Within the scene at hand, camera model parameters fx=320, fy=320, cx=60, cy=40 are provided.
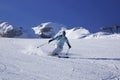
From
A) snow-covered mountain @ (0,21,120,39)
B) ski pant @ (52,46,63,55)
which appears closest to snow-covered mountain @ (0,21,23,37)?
snow-covered mountain @ (0,21,120,39)

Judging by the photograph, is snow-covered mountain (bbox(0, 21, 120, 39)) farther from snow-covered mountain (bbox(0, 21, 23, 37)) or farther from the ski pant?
the ski pant

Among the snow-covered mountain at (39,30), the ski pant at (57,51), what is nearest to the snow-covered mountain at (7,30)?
the snow-covered mountain at (39,30)

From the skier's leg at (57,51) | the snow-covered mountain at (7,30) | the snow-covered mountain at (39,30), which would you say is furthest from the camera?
the snow-covered mountain at (7,30)

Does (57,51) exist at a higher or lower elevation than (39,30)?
lower

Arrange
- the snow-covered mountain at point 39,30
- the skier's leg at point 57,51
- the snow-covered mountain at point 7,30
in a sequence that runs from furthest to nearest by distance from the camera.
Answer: the snow-covered mountain at point 7,30 → the snow-covered mountain at point 39,30 → the skier's leg at point 57,51

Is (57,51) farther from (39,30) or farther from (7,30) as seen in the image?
(39,30)

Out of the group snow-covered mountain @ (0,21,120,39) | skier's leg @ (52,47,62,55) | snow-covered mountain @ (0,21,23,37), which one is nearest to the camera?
skier's leg @ (52,47,62,55)

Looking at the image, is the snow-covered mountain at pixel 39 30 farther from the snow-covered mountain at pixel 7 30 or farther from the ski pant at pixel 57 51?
the ski pant at pixel 57 51

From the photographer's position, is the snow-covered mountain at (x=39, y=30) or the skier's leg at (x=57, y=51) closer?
the skier's leg at (x=57, y=51)

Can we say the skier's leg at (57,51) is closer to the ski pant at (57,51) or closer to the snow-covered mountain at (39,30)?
the ski pant at (57,51)

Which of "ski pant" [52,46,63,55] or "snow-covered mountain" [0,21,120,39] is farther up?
"snow-covered mountain" [0,21,120,39]

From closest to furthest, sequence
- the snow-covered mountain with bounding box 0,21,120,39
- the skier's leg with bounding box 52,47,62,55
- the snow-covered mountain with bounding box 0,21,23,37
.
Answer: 1. the skier's leg with bounding box 52,47,62,55
2. the snow-covered mountain with bounding box 0,21,120,39
3. the snow-covered mountain with bounding box 0,21,23,37

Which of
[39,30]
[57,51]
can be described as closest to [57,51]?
[57,51]

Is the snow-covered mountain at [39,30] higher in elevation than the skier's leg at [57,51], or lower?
higher
